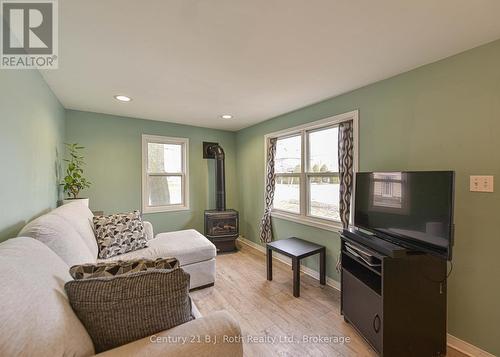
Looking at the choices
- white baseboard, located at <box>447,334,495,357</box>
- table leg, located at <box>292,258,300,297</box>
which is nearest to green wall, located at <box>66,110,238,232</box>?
table leg, located at <box>292,258,300,297</box>

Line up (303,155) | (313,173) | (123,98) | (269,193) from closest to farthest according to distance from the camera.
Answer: (123,98), (313,173), (303,155), (269,193)

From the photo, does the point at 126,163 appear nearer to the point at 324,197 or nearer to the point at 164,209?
the point at 164,209

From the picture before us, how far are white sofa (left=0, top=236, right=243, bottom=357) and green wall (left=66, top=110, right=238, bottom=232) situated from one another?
95.1 inches

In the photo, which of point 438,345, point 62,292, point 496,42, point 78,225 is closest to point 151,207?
point 78,225

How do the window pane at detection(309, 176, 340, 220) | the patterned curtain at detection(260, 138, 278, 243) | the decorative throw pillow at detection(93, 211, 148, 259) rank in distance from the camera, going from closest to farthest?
the decorative throw pillow at detection(93, 211, 148, 259) < the window pane at detection(309, 176, 340, 220) < the patterned curtain at detection(260, 138, 278, 243)

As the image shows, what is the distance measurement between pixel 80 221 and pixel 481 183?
3.23 m

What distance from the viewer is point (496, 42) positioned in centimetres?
149

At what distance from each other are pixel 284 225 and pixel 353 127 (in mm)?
1715

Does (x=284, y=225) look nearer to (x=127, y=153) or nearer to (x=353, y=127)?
(x=353, y=127)

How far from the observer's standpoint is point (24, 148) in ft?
5.15

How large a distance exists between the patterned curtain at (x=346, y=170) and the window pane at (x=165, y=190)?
2.78 m

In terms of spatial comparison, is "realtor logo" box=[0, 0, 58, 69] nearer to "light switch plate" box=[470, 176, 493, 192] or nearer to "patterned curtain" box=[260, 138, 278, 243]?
"patterned curtain" box=[260, 138, 278, 243]

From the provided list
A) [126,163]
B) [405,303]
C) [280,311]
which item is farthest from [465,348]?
[126,163]

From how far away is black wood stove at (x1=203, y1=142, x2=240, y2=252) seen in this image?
3645 millimetres
